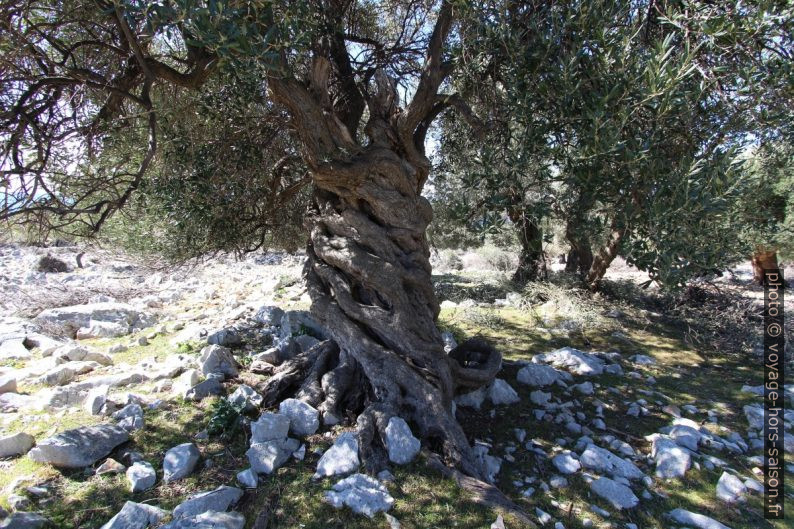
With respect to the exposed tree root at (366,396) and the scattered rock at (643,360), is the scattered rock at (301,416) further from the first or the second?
the scattered rock at (643,360)

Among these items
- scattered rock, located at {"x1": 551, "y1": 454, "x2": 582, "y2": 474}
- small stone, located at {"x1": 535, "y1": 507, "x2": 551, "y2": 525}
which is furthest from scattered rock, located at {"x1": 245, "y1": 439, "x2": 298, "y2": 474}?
scattered rock, located at {"x1": 551, "y1": 454, "x2": 582, "y2": 474}

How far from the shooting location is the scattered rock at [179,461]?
379 centimetres

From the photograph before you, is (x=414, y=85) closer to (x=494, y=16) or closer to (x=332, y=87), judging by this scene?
(x=332, y=87)

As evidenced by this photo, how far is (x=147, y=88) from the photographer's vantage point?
4289 millimetres

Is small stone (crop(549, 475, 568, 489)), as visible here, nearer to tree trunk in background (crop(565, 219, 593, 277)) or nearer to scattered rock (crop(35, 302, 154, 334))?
tree trunk in background (crop(565, 219, 593, 277))

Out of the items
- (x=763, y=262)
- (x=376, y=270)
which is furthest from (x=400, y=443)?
(x=763, y=262)

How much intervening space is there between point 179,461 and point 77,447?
0.94m

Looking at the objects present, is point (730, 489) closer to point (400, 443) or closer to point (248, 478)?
point (400, 443)

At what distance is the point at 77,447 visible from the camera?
3920 millimetres

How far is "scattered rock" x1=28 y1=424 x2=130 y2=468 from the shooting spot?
3824mm

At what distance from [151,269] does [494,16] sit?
609 centimetres

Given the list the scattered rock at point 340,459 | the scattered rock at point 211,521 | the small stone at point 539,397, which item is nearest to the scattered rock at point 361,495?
the scattered rock at point 340,459

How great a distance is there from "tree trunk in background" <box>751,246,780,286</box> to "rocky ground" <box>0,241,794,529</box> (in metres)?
6.36

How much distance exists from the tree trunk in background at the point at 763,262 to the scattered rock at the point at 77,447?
47.8ft
